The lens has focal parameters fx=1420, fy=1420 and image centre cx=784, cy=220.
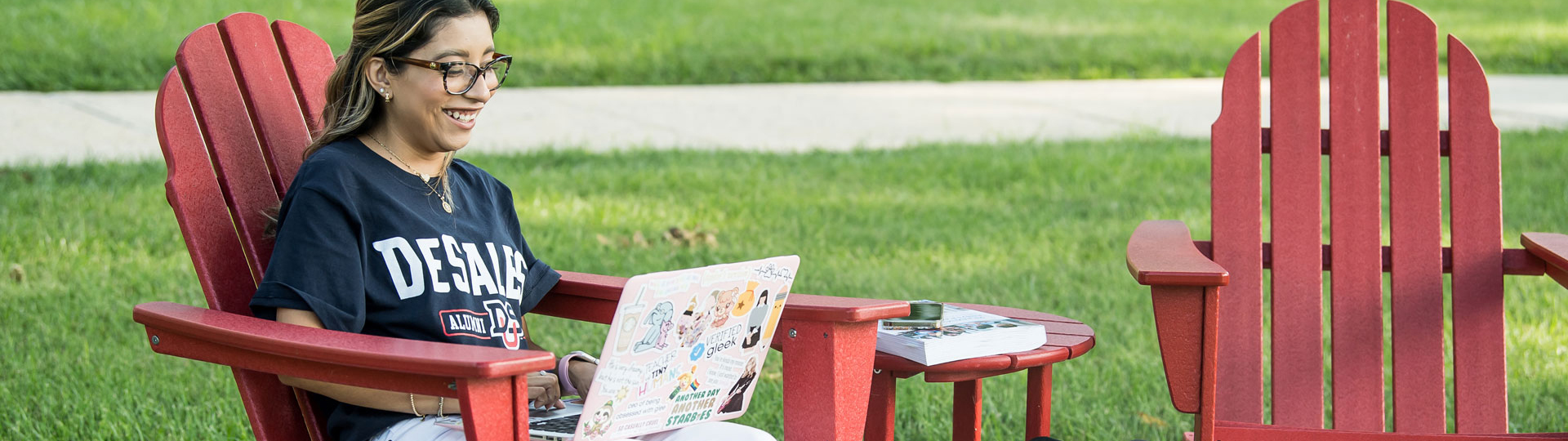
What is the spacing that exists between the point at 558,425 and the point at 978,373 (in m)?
0.78

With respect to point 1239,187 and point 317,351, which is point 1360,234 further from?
point 317,351

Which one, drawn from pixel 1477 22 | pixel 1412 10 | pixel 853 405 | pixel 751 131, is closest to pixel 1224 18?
pixel 1477 22

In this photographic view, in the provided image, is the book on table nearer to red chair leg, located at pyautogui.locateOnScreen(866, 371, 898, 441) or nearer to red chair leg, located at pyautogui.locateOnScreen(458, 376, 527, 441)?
red chair leg, located at pyautogui.locateOnScreen(866, 371, 898, 441)

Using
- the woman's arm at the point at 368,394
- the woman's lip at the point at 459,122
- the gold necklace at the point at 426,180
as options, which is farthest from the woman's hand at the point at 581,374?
the woman's lip at the point at 459,122

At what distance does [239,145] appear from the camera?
8.63ft

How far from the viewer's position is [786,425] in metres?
2.37

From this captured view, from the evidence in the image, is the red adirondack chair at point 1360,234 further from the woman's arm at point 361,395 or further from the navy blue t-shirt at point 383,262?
the woman's arm at point 361,395

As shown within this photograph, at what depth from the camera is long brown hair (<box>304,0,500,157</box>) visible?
2.32 m

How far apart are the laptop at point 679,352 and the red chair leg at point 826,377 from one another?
0.19 ft

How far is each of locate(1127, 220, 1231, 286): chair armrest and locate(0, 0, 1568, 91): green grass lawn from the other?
7.73 m

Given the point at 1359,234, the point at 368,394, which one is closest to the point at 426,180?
the point at 368,394

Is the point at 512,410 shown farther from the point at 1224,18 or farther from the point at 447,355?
the point at 1224,18

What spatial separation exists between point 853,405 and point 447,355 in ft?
2.43

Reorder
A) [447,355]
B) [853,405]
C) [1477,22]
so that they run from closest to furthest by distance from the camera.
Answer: [447,355], [853,405], [1477,22]
